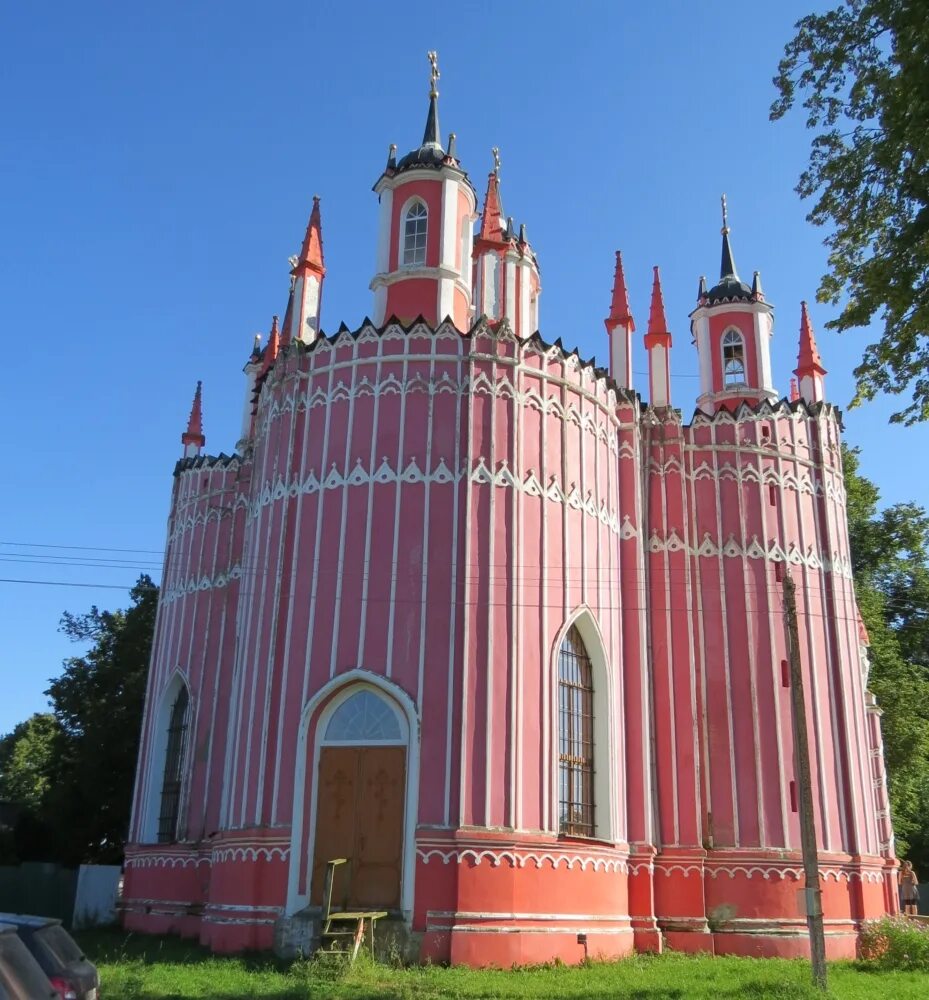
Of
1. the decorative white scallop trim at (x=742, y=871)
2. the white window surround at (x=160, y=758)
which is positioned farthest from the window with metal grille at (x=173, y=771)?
the decorative white scallop trim at (x=742, y=871)

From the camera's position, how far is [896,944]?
19.2m

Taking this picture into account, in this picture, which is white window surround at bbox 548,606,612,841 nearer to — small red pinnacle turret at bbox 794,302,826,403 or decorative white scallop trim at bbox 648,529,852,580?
decorative white scallop trim at bbox 648,529,852,580

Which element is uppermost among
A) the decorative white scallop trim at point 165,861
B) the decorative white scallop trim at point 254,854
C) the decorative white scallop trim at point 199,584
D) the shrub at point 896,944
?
the decorative white scallop trim at point 199,584

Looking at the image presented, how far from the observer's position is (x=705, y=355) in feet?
90.6

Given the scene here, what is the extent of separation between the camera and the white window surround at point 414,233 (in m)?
23.2

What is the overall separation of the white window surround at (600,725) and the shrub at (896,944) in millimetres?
5231

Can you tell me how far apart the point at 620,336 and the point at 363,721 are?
10957mm

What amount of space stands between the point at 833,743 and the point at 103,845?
69.0ft

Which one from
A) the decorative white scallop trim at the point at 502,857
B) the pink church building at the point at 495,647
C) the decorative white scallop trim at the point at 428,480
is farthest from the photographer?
the decorative white scallop trim at the point at 428,480

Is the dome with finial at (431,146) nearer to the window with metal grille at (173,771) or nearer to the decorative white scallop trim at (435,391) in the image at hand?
the decorative white scallop trim at (435,391)

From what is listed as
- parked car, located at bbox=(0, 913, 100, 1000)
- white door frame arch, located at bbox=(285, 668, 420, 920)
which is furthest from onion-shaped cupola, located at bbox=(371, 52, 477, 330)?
parked car, located at bbox=(0, 913, 100, 1000)

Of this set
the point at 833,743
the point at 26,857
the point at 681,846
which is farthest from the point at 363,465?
the point at 26,857

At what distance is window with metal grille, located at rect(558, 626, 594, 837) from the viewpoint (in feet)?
63.1

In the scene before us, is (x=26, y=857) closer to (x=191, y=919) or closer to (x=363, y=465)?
(x=191, y=919)
